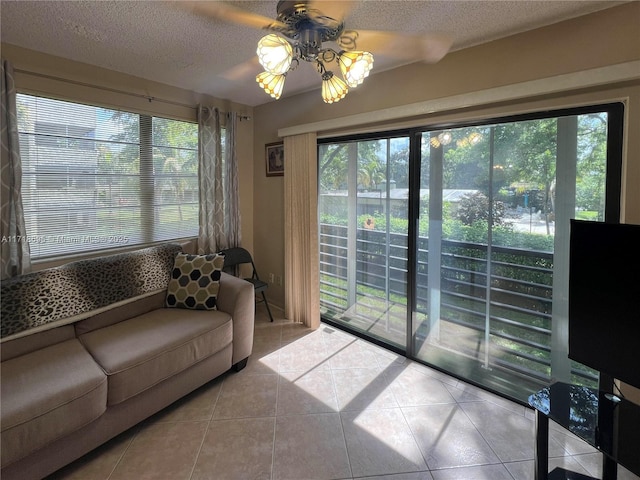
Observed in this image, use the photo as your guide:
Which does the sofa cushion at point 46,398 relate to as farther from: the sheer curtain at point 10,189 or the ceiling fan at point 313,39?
the ceiling fan at point 313,39

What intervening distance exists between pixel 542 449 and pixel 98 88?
142 inches

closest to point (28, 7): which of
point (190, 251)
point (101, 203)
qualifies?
point (101, 203)

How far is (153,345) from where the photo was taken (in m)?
1.91

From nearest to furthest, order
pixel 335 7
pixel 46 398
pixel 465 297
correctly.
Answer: pixel 46 398 < pixel 335 7 < pixel 465 297

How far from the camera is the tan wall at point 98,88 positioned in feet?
7.15

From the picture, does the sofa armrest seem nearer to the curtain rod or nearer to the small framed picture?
the small framed picture

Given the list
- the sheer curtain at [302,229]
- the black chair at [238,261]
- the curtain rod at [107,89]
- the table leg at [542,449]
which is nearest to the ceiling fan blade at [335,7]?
the sheer curtain at [302,229]

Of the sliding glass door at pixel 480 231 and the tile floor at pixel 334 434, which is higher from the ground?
the sliding glass door at pixel 480 231

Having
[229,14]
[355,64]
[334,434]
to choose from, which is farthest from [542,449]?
[229,14]

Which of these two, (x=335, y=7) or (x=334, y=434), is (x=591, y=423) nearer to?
(x=334, y=434)

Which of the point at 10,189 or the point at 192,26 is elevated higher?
the point at 192,26

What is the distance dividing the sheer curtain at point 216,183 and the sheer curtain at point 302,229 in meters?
0.60

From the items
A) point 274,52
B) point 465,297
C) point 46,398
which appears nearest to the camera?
point 274,52

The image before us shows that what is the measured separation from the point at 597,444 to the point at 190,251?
2.98 metres
